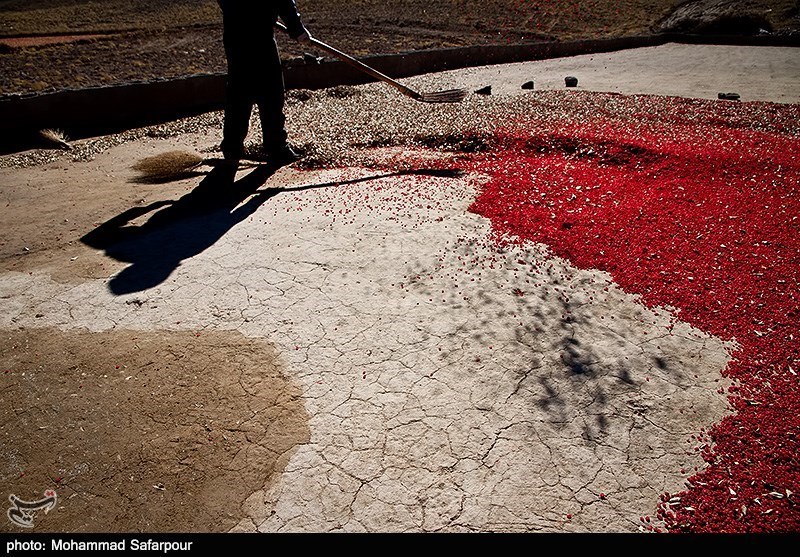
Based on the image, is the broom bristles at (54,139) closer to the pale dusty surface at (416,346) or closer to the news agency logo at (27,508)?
the pale dusty surface at (416,346)

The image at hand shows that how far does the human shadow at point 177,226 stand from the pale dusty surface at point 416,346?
4 centimetres

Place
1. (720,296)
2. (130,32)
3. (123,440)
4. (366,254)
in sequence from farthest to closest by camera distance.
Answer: (130,32), (366,254), (720,296), (123,440)

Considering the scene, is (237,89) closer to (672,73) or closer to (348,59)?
(348,59)

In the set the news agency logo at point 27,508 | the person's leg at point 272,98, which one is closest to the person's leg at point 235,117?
the person's leg at point 272,98

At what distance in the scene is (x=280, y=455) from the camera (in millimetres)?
2908

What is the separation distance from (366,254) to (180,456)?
270cm

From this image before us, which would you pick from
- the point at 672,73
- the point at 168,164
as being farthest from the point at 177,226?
the point at 672,73

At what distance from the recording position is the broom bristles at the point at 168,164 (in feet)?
24.5

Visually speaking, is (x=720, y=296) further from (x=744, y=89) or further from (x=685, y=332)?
(x=744, y=89)

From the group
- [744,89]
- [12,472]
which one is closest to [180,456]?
[12,472]

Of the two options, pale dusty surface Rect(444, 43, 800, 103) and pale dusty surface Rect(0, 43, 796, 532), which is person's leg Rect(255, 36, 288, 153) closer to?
pale dusty surface Rect(0, 43, 796, 532)

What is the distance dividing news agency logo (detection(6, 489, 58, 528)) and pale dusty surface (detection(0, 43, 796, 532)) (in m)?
0.10

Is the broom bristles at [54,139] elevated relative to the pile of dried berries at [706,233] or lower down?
elevated

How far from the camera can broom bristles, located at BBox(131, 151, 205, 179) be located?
7.45 m
